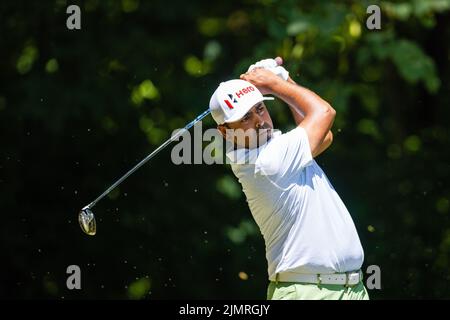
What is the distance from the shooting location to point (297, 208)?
4.49 metres

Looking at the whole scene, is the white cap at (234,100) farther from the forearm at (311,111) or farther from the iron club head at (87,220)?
the iron club head at (87,220)

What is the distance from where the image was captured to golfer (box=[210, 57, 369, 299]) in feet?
14.6

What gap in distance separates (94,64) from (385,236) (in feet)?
7.58

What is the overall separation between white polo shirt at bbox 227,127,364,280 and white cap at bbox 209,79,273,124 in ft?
0.48

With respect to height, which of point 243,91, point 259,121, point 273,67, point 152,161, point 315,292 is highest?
point 273,67

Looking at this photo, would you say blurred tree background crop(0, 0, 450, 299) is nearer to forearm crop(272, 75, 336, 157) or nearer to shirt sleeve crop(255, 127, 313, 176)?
forearm crop(272, 75, 336, 157)

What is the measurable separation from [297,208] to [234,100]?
1.57ft

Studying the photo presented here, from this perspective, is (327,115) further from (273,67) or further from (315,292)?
(315,292)

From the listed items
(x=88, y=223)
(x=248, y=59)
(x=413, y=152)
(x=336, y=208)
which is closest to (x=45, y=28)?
(x=248, y=59)

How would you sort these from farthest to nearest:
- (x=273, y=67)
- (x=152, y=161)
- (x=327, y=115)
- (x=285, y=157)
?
(x=152, y=161)
(x=273, y=67)
(x=327, y=115)
(x=285, y=157)

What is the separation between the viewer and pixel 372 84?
9.15 metres

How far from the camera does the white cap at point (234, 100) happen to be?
4.46 metres

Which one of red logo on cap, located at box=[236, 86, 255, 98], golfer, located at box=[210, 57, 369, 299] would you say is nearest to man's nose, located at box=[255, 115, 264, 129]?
golfer, located at box=[210, 57, 369, 299]

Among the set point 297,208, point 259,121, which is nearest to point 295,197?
point 297,208
